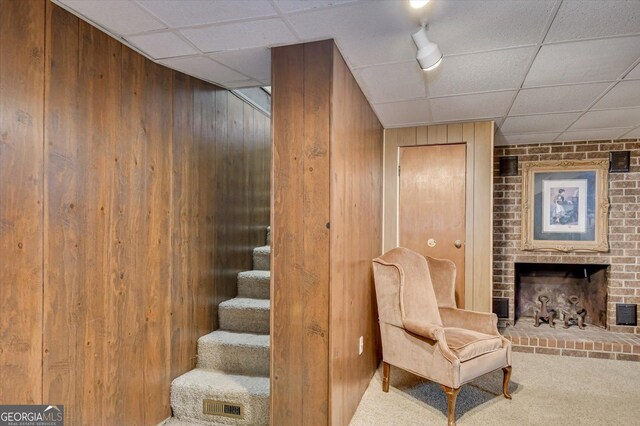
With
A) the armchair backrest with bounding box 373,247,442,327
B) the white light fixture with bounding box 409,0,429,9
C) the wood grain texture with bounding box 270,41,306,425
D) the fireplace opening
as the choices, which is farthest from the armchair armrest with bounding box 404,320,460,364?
the fireplace opening

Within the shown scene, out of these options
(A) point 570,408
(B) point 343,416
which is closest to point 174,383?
(B) point 343,416

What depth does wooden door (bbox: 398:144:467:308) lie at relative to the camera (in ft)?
11.5

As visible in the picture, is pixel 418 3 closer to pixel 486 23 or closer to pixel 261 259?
pixel 486 23

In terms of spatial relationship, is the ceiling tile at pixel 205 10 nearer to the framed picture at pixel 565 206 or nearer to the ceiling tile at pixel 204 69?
the ceiling tile at pixel 204 69

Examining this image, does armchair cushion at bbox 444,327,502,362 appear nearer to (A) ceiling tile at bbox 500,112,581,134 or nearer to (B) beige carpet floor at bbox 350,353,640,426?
(B) beige carpet floor at bbox 350,353,640,426

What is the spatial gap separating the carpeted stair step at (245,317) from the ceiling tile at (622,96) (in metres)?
2.87

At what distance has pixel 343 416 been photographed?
2.17 m

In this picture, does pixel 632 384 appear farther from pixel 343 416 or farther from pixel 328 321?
pixel 328 321

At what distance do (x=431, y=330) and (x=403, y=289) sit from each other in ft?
1.21

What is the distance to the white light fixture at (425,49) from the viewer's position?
68.8 inches

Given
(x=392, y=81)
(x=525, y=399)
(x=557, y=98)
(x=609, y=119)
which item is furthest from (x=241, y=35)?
(x=609, y=119)

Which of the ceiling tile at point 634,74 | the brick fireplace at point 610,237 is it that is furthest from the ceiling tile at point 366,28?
the brick fireplace at point 610,237

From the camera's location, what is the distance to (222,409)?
2293 millimetres

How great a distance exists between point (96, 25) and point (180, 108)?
0.72m
